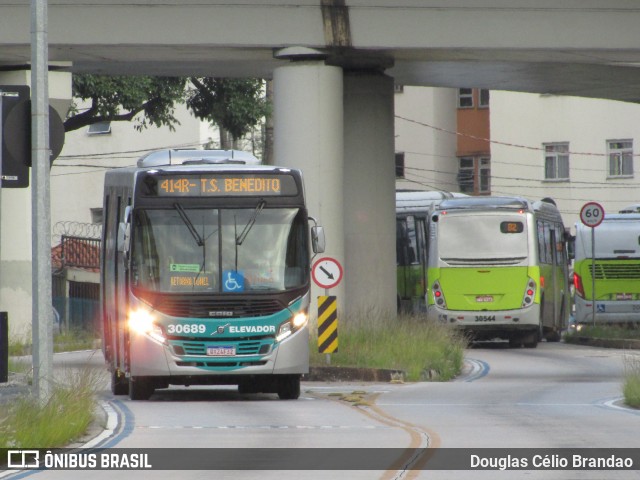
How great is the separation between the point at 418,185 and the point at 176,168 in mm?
49236

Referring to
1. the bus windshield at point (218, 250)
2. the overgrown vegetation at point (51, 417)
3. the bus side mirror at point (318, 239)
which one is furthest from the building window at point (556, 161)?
the overgrown vegetation at point (51, 417)

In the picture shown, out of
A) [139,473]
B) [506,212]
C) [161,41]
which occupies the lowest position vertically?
[139,473]

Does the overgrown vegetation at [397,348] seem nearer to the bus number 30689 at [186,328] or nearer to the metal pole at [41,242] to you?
the bus number 30689 at [186,328]

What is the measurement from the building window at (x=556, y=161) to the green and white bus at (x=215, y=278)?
43.9 m

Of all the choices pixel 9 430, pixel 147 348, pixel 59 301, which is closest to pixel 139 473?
pixel 9 430

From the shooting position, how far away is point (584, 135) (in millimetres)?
63031

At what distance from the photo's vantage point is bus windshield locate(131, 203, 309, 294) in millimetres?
20516

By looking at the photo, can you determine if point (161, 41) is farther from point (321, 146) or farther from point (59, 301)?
point (59, 301)

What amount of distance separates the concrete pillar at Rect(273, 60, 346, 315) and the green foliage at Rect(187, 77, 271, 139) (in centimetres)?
1467

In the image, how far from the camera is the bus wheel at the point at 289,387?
21062mm

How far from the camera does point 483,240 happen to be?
35688 mm

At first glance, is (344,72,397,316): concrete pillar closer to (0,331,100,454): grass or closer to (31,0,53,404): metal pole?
(0,331,100,454): grass

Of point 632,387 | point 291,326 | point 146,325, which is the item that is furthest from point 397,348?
point 632,387

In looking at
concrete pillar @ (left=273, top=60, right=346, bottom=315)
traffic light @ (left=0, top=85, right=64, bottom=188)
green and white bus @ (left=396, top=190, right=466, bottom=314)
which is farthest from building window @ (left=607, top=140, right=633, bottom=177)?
traffic light @ (left=0, top=85, right=64, bottom=188)
